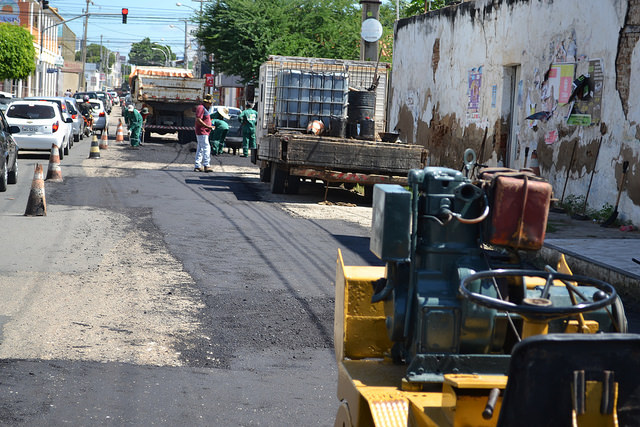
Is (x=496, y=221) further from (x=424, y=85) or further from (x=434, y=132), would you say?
(x=424, y=85)

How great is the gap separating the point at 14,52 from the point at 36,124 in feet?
106

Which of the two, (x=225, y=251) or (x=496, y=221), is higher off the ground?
(x=496, y=221)

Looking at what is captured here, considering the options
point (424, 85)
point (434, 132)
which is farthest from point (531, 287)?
point (424, 85)

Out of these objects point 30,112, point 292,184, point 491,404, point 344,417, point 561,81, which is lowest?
point 292,184

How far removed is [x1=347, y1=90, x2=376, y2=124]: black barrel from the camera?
18.3m

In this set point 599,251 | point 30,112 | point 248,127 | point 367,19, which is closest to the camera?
point 599,251

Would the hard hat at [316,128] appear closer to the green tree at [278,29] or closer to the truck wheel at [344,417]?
the truck wheel at [344,417]

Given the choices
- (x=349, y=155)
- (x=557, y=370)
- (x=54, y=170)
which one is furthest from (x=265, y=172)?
(x=557, y=370)

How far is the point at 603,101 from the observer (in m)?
14.4

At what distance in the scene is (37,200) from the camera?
12469mm

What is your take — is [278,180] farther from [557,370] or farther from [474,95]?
[557,370]

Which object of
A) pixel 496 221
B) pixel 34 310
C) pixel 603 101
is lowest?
pixel 34 310

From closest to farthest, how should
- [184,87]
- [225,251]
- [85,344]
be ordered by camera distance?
[85,344] < [225,251] < [184,87]

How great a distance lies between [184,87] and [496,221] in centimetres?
3124
